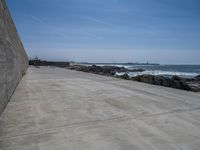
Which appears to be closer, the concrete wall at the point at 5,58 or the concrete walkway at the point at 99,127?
the concrete walkway at the point at 99,127

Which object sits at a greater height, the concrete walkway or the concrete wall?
the concrete wall

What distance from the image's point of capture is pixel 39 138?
246 cm

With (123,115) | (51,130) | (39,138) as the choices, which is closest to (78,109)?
(123,115)

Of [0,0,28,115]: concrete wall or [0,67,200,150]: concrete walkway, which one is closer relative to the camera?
[0,67,200,150]: concrete walkway

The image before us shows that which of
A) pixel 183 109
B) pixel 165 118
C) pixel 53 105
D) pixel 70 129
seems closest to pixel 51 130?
pixel 70 129

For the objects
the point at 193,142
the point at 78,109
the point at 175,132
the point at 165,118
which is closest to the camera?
the point at 193,142

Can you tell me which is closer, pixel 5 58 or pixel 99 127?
pixel 99 127

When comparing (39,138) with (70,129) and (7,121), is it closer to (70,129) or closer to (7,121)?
(70,129)

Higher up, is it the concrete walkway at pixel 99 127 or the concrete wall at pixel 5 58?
the concrete wall at pixel 5 58

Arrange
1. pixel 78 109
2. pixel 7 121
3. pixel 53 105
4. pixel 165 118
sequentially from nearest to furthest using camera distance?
1. pixel 7 121
2. pixel 165 118
3. pixel 78 109
4. pixel 53 105

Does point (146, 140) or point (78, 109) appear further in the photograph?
point (78, 109)

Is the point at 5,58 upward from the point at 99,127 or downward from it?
upward

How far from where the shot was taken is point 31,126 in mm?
2900

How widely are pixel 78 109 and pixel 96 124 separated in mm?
1027
